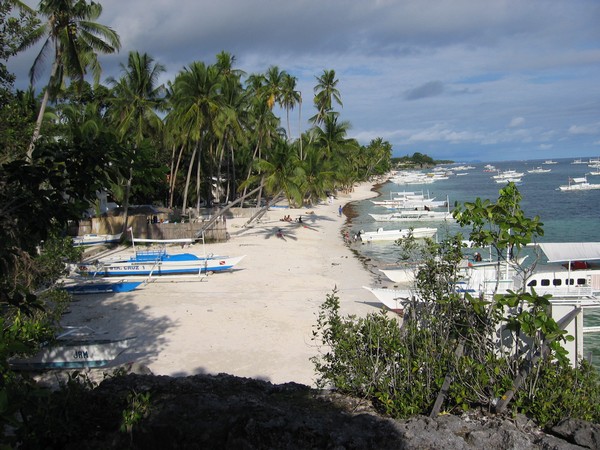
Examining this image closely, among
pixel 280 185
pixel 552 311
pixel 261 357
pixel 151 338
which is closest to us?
pixel 552 311

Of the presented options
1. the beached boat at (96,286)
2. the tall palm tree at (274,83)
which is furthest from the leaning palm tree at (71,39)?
the tall palm tree at (274,83)

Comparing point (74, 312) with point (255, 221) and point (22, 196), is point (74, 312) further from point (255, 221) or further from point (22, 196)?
point (255, 221)

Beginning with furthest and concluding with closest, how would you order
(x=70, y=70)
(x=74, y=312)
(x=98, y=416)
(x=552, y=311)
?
(x=70, y=70) → (x=74, y=312) → (x=552, y=311) → (x=98, y=416)

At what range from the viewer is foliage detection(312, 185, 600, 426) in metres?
5.24

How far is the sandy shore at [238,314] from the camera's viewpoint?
471 inches

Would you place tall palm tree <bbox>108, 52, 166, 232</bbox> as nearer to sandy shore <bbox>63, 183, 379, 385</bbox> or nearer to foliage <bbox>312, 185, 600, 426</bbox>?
sandy shore <bbox>63, 183, 379, 385</bbox>

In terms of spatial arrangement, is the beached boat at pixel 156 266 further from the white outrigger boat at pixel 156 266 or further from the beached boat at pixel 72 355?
the beached boat at pixel 72 355

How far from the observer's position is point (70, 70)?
20.2 metres

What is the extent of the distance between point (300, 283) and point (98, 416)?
52.5 feet

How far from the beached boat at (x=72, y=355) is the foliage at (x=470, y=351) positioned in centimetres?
599

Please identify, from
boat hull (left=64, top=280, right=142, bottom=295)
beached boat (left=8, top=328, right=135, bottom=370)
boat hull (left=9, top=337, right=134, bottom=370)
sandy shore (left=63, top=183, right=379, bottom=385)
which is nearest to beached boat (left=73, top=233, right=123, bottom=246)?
sandy shore (left=63, top=183, right=379, bottom=385)

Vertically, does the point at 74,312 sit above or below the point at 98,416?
below

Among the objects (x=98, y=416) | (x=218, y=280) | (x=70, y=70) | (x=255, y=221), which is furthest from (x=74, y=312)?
(x=255, y=221)

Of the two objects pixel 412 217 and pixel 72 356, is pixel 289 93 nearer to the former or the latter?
pixel 412 217
